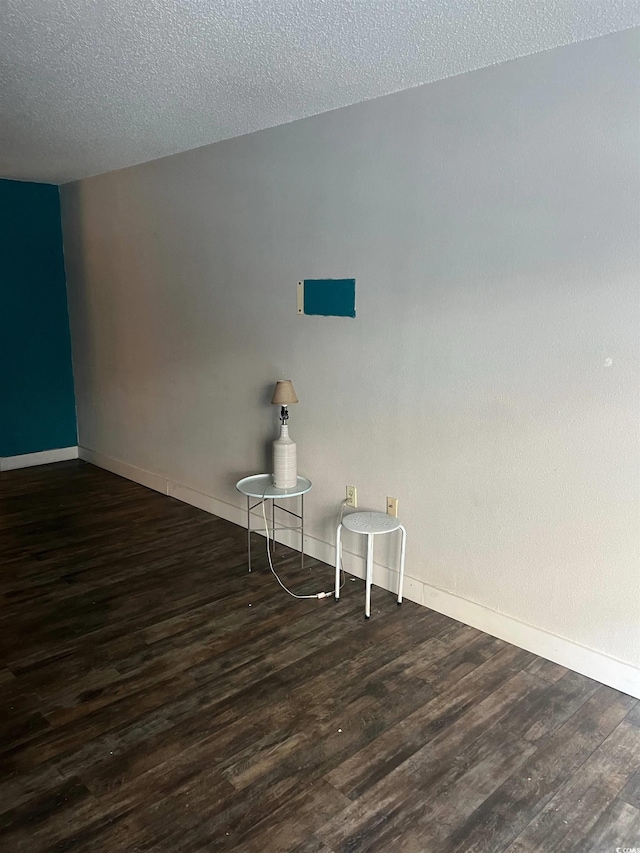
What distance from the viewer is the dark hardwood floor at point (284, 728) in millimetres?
1735

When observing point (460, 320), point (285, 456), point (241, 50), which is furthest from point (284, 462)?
point (241, 50)

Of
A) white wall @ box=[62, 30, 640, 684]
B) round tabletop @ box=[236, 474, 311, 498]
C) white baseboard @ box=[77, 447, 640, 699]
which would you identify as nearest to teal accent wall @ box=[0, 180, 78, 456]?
white wall @ box=[62, 30, 640, 684]

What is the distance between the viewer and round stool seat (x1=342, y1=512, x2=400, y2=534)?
2775mm

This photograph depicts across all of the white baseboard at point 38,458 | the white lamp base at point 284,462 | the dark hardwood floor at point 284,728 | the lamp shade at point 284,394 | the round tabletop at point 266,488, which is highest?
the lamp shade at point 284,394

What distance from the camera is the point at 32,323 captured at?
522cm

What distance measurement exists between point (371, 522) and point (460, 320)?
3.18 feet

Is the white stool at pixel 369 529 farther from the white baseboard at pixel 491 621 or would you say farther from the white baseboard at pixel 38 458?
the white baseboard at pixel 38 458

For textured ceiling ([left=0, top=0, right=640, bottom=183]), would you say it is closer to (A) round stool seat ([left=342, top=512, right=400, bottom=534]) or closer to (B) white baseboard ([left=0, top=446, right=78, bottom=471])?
(A) round stool seat ([left=342, top=512, right=400, bottom=534])

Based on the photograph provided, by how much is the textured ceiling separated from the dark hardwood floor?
2.25 m

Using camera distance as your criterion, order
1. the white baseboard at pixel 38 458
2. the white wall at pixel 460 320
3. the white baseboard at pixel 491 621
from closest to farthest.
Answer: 1. the white wall at pixel 460 320
2. the white baseboard at pixel 491 621
3. the white baseboard at pixel 38 458

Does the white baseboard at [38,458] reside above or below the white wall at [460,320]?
below

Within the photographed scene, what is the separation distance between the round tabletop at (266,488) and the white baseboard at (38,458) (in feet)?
9.10

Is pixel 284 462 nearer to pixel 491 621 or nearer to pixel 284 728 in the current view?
pixel 491 621

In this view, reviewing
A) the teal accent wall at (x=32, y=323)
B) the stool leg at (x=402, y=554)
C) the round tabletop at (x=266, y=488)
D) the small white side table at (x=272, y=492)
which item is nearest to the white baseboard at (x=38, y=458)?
the teal accent wall at (x=32, y=323)
